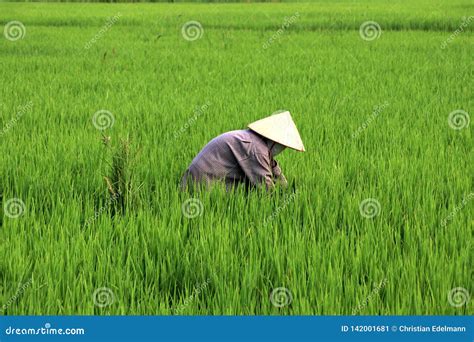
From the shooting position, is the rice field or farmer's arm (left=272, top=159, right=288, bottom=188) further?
farmer's arm (left=272, top=159, right=288, bottom=188)

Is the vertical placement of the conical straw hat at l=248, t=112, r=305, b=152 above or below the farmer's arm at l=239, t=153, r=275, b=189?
above

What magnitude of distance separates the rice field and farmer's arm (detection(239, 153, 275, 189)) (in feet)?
0.27

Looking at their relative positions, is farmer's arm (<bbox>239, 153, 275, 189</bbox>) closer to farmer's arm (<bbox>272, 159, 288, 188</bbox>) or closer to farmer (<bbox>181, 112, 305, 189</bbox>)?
farmer (<bbox>181, 112, 305, 189</bbox>)

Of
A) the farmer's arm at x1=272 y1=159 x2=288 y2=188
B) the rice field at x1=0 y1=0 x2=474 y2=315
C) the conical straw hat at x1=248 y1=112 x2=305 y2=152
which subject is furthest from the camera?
the farmer's arm at x1=272 y1=159 x2=288 y2=188

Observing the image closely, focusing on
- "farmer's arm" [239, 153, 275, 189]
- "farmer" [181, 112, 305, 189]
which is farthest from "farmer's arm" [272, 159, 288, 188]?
"farmer's arm" [239, 153, 275, 189]

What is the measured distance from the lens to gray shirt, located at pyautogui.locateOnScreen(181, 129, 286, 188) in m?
2.97

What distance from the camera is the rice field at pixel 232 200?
81.6 inches

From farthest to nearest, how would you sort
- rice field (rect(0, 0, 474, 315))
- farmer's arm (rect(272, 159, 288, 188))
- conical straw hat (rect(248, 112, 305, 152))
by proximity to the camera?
farmer's arm (rect(272, 159, 288, 188)) < conical straw hat (rect(248, 112, 305, 152)) < rice field (rect(0, 0, 474, 315))

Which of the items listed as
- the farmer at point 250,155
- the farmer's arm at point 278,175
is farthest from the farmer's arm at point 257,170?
the farmer's arm at point 278,175

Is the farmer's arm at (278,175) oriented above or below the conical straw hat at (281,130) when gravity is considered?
below

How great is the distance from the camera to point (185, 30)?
13.2 metres

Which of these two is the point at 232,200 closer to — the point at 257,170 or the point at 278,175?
the point at 257,170

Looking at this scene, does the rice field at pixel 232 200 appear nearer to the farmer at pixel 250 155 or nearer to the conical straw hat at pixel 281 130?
the farmer at pixel 250 155

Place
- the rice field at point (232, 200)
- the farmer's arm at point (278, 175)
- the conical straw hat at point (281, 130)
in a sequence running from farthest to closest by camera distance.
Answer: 1. the farmer's arm at point (278, 175)
2. the conical straw hat at point (281, 130)
3. the rice field at point (232, 200)
